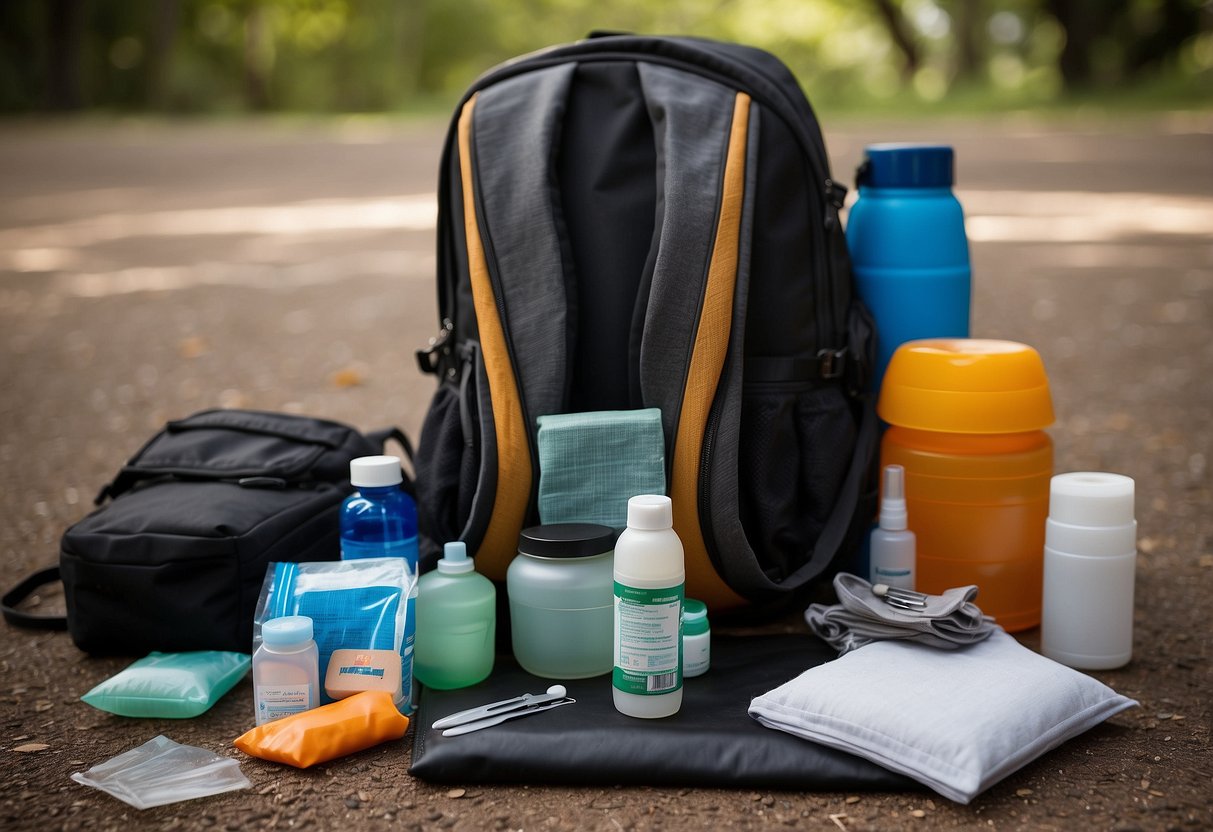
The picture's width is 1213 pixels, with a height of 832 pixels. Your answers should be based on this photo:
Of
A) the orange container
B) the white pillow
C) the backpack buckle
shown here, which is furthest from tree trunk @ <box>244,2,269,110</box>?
the white pillow

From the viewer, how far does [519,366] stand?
2.22 metres

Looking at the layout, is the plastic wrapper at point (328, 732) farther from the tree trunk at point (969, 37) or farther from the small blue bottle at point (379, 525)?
Result: the tree trunk at point (969, 37)

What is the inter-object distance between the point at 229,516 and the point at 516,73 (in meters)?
1.10

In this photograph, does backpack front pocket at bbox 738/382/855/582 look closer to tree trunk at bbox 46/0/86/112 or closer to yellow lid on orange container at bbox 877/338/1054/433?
yellow lid on orange container at bbox 877/338/1054/433

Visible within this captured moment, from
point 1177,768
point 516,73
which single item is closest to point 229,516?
point 516,73

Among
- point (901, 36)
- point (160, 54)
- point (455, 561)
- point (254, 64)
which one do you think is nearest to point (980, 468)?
point (455, 561)

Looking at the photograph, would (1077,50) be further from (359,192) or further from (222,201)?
(222,201)

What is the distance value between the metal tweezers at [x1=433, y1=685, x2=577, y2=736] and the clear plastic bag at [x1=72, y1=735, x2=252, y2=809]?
325mm

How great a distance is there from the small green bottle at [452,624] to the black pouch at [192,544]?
363mm

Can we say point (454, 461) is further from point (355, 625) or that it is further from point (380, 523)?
point (355, 625)

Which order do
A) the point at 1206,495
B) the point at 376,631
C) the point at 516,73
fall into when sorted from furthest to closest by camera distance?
the point at 1206,495 → the point at 516,73 → the point at 376,631

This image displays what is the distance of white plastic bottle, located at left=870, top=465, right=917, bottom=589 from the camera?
221 centimetres

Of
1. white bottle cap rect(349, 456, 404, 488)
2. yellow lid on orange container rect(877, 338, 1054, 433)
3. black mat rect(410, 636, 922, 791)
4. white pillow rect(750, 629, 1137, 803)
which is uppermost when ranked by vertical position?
yellow lid on orange container rect(877, 338, 1054, 433)

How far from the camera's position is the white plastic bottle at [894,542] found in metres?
2.21
